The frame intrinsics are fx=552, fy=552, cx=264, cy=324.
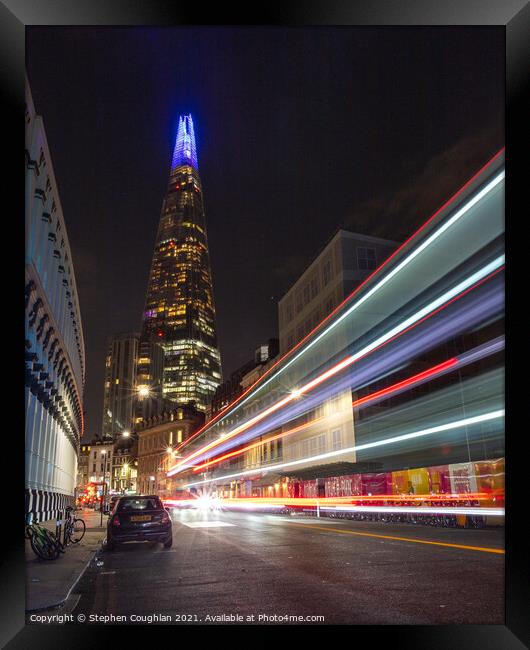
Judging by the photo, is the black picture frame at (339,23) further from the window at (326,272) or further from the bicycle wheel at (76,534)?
the window at (326,272)

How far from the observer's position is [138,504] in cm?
1362

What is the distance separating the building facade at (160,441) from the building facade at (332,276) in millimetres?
68100

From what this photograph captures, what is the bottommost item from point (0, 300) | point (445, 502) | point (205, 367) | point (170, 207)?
point (445, 502)

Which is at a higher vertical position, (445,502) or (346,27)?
(346,27)

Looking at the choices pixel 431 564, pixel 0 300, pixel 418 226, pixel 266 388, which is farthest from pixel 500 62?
pixel 266 388

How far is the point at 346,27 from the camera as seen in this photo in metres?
6.19

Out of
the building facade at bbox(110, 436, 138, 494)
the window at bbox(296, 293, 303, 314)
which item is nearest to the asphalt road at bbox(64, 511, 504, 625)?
the window at bbox(296, 293, 303, 314)

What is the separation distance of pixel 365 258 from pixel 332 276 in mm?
3489

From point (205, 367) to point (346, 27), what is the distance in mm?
174067

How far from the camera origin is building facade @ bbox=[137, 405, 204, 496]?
11538cm

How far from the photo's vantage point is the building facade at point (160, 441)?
379 ft

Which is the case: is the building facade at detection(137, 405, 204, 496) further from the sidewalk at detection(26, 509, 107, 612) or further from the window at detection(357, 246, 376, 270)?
the sidewalk at detection(26, 509, 107, 612)

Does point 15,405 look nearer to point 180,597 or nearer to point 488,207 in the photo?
point 180,597

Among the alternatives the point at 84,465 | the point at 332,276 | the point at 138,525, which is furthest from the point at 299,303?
the point at 84,465
